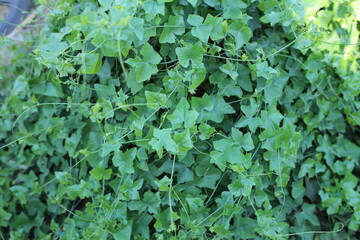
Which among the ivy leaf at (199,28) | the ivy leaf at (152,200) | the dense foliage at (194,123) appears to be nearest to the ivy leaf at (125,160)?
the dense foliage at (194,123)

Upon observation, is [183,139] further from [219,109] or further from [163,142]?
[219,109]

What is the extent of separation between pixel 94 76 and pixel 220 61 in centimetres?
55

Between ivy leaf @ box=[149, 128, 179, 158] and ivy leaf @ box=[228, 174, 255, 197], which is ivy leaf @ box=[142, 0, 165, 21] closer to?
ivy leaf @ box=[149, 128, 179, 158]

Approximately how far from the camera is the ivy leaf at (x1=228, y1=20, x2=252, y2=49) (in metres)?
1.39

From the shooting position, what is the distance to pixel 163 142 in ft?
4.08

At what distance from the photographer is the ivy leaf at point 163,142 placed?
4.05 ft

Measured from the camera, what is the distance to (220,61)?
1.52 meters

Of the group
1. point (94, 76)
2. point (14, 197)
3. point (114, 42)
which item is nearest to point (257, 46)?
point (114, 42)

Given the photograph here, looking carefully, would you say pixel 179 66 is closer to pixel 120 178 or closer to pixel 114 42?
pixel 114 42

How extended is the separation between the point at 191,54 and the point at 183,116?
0.22 m

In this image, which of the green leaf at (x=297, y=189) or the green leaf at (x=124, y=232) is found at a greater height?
the green leaf at (x=124, y=232)

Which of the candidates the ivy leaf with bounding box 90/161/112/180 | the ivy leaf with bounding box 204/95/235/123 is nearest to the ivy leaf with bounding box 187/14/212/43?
the ivy leaf with bounding box 204/95/235/123

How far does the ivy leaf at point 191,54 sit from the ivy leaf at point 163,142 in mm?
251

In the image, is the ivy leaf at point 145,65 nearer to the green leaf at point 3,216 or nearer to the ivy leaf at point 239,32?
the ivy leaf at point 239,32
